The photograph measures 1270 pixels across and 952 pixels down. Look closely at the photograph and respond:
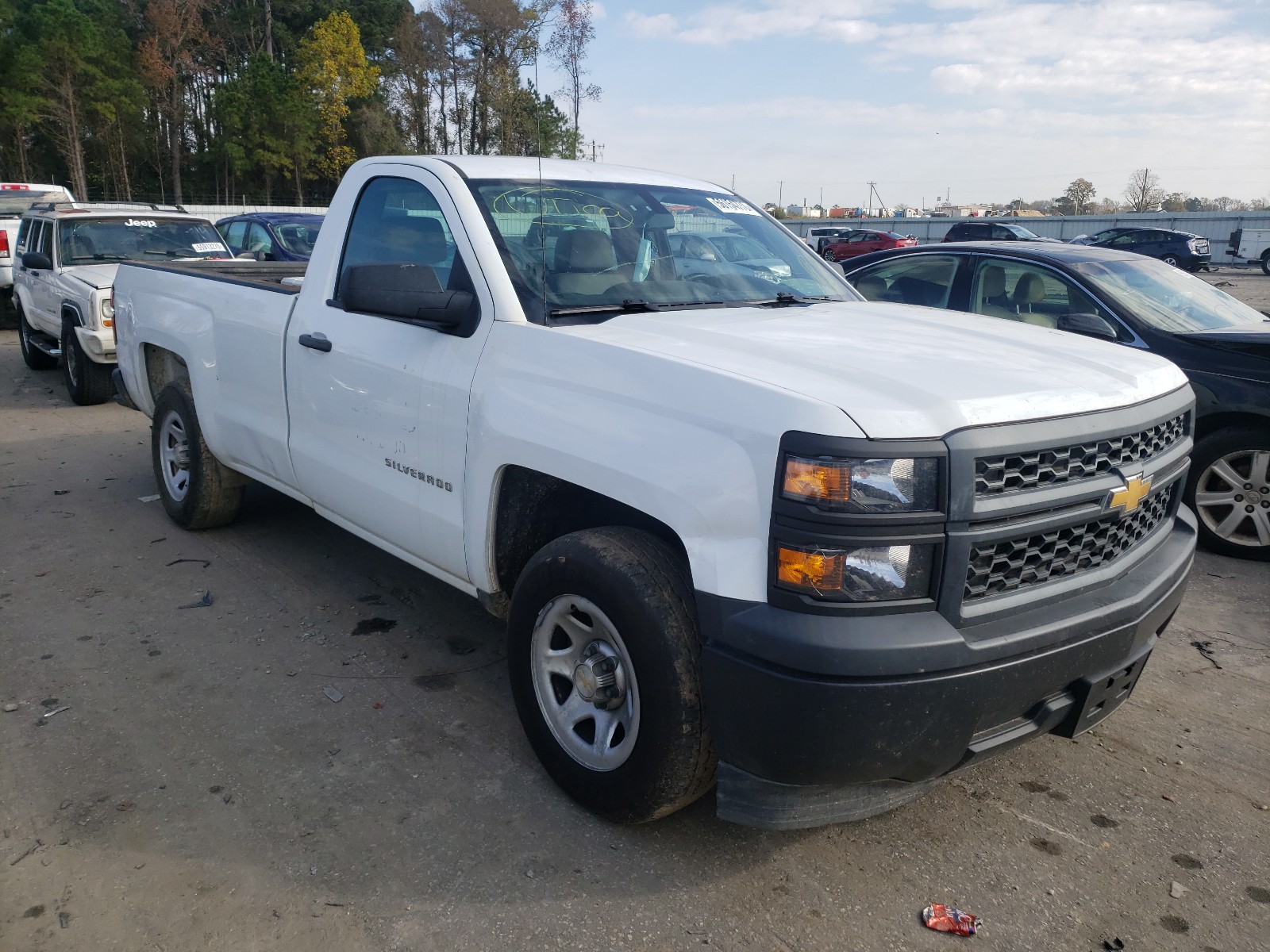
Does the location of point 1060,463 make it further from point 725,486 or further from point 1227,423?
point 1227,423

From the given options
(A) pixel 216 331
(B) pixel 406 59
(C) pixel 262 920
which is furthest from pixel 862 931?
(B) pixel 406 59

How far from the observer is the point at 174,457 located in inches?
225

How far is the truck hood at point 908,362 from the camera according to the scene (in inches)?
91.5

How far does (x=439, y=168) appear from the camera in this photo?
359 centimetres

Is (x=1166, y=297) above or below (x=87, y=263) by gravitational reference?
above

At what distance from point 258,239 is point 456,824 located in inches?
511

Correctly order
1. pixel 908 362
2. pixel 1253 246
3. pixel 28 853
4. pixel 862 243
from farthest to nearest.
Result: 1. pixel 1253 246
2. pixel 862 243
3. pixel 28 853
4. pixel 908 362

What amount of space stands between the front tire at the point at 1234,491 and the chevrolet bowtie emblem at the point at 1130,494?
3144 mm

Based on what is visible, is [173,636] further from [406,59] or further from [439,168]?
[406,59]

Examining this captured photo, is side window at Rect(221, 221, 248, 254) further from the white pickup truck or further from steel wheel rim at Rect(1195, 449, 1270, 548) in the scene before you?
steel wheel rim at Rect(1195, 449, 1270, 548)

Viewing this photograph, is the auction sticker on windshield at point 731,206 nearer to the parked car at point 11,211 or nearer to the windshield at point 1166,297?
the windshield at point 1166,297

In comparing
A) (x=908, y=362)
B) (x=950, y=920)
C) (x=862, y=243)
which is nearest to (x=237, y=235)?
(x=908, y=362)

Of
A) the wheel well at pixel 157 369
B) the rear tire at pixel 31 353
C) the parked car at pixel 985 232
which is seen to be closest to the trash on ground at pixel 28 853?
the wheel well at pixel 157 369

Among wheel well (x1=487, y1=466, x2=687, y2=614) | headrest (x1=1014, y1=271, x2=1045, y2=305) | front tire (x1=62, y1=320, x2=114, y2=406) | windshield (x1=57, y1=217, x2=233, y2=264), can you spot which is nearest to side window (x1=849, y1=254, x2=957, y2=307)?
headrest (x1=1014, y1=271, x2=1045, y2=305)
